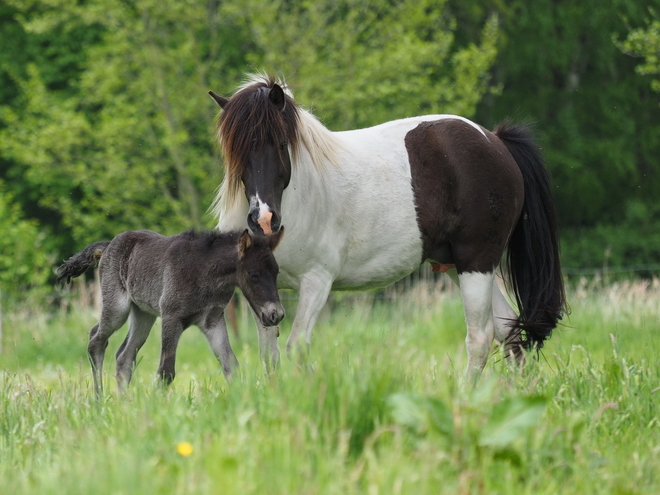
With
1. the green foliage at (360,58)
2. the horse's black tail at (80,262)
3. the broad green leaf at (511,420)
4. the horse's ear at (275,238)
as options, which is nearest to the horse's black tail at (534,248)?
the horse's ear at (275,238)

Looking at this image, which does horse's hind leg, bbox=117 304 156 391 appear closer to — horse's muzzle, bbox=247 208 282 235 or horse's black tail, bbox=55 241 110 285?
horse's black tail, bbox=55 241 110 285

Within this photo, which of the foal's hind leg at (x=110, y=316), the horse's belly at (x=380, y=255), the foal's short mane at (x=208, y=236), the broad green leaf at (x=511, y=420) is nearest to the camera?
the broad green leaf at (x=511, y=420)

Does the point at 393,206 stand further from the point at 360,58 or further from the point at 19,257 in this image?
the point at 360,58

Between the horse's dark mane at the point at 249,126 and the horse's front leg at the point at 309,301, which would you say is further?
the horse's front leg at the point at 309,301

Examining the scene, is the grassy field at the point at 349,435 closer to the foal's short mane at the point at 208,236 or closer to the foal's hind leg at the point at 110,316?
the foal's short mane at the point at 208,236

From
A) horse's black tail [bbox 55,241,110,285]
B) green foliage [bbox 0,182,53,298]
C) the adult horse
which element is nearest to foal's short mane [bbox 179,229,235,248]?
the adult horse

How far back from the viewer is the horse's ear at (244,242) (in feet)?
18.9

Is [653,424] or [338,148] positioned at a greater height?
[338,148]

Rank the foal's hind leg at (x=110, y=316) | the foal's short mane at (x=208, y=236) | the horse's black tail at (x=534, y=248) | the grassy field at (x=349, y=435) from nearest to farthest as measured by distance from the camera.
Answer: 1. the grassy field at (x=349, y=435)
2. the foal's short mane at (x=208, y=236)
3. the foal's hind leg at (x=110, y=316)
4. the horse's black tail at (x=534, y=248)

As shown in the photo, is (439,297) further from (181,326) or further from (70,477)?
(70,477)

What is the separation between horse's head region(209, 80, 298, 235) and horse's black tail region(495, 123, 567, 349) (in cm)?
222

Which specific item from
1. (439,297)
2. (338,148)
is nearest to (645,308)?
(439,297)

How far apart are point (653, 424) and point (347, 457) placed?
1.92m

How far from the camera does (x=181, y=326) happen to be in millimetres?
5902
